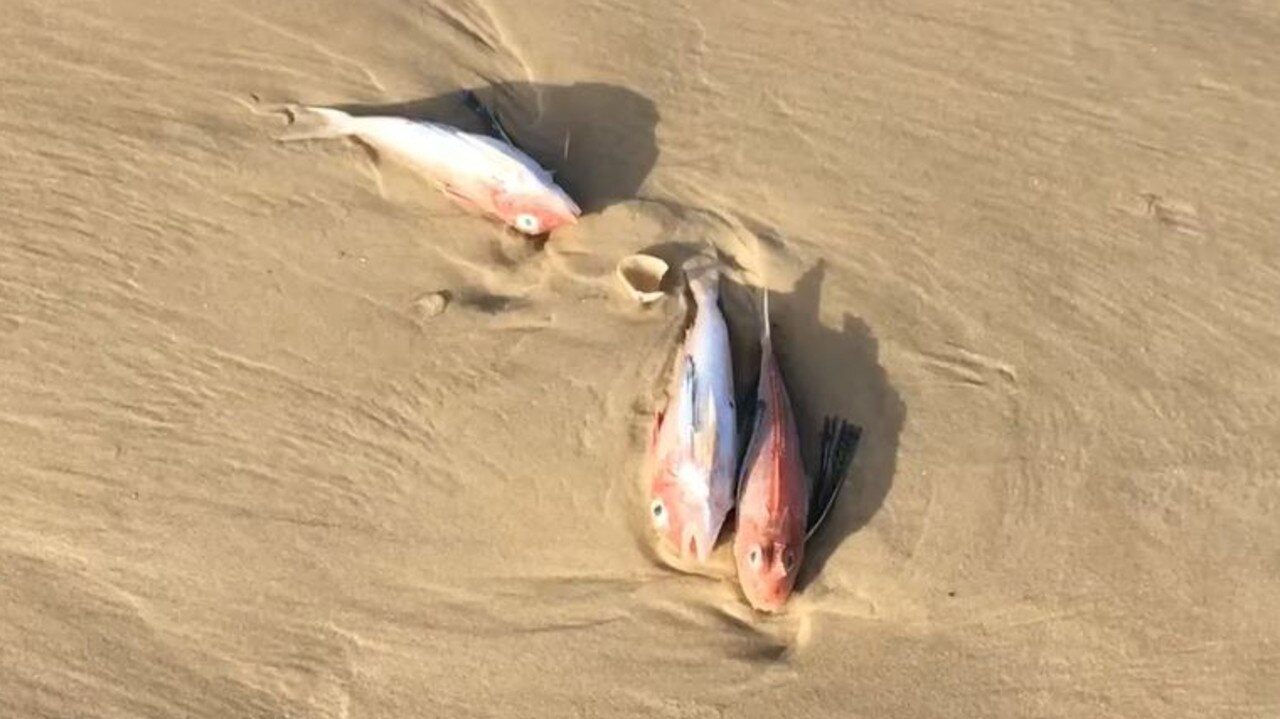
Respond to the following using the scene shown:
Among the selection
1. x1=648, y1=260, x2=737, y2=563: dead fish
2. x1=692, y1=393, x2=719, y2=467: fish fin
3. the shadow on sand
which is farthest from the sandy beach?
x1=692, y1=393, x2=719, y2=467: fish fin

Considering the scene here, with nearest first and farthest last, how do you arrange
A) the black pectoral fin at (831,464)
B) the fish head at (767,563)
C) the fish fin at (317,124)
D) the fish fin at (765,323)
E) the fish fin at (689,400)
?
1. the fish head at (767,563)
2. the fish fin at (689,400)
3. the black pectoral fin at (831,464)
4. the fish fin at (765,323)
5. the fish fin at (317,124)

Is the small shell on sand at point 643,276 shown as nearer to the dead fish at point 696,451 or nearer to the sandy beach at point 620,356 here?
the sandy beach at point 620,356

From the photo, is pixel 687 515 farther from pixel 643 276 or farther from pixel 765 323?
pixel 643 276

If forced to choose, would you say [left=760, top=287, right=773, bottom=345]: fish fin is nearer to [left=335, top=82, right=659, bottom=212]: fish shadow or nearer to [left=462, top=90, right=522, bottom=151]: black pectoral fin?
[left=335, top=82, right=659, bottom=212]: fish shadow

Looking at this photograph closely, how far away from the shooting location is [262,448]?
492 cm

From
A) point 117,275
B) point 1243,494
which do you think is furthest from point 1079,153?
point 117,275

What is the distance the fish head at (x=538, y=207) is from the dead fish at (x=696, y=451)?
693mm

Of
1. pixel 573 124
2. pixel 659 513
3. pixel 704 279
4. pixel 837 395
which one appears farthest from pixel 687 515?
pixel 573 124

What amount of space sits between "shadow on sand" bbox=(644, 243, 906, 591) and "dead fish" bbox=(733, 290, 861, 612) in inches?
2.4

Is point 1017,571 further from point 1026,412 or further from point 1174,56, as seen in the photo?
point 1174,56

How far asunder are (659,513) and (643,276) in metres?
0.93

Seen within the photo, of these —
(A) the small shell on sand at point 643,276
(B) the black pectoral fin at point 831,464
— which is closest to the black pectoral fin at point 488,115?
(A) the small shell on sand at point 643,276

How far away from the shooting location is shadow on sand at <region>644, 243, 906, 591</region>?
4941 mm

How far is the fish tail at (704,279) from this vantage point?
16.6ft
